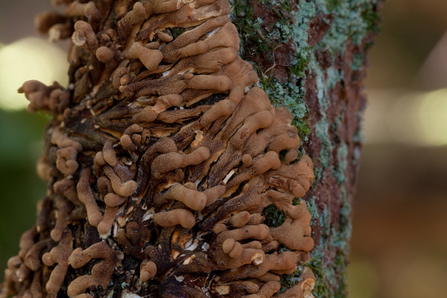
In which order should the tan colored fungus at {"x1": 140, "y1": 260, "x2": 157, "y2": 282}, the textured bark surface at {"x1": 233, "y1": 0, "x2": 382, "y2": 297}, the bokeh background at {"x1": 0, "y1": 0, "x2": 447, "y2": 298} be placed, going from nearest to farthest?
the tan colored fungus at {"x1": 140, "y1": 260, "x2": 157, "y2": 282} → the textured bark surface at {"x1": 233, "y1": 0, "x2": 382, "y2": 297} → the bokeh background at {"x1": 0, "y1": 0, "x2": 447, "y2": 298}

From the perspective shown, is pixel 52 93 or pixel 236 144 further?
pixel 52 93

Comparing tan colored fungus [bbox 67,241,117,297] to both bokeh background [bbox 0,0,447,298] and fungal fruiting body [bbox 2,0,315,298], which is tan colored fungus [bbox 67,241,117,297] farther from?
bokeh background [bbox 0,0,447,298]

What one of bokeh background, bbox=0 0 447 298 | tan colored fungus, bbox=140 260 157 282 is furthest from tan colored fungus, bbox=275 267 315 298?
Result: bokeh background, bbox=0 0 447 298

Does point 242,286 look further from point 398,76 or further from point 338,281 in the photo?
point 398,76

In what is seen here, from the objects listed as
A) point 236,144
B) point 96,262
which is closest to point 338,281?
point 236,144

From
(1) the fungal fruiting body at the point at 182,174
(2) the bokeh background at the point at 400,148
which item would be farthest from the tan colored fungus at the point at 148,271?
(2) the bokeh background at the point at 400,148

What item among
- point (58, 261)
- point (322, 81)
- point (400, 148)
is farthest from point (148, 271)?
point (400, 148)

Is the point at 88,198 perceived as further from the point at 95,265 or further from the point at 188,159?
the point at 188,159
